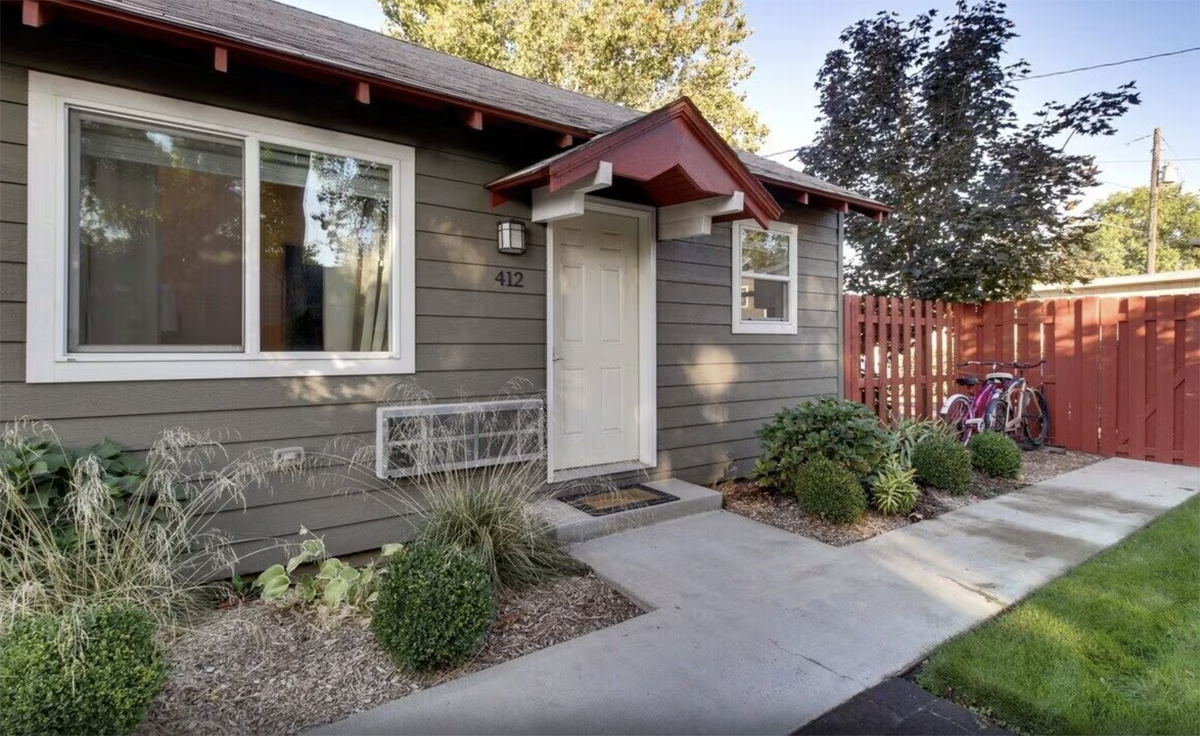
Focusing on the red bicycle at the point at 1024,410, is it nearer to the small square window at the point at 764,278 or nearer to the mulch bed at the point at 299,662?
the small square window at the point at 764,278

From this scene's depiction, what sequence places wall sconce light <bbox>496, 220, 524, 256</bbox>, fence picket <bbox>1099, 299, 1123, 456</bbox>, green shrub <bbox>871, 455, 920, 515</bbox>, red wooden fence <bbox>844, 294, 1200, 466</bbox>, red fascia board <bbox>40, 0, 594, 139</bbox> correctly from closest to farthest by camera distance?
red fascia board <bbox>40, 0, 594, 139</bbox>
wall sconce light <bbox>496, 220, 524, 256</bbox>
green shrub <bbox>871, 455, 920, 515</bbox>
red wooden fence <bbox>844, 294, 1200, 466</bbox>
fence picket <bbox>1099, 299, 1123, 456</bbox>

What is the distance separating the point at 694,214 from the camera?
4660 mm

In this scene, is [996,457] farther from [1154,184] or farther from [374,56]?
[1154,184]

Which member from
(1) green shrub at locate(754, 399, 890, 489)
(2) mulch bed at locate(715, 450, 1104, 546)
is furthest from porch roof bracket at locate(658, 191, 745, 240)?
(2) mulch bed at locate(715, 450, 1104, 546)

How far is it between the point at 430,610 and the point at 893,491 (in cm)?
357

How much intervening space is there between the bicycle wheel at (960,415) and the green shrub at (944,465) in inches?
73.2

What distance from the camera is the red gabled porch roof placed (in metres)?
3.64

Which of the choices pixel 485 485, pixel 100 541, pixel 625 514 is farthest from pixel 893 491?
pixel 100 541

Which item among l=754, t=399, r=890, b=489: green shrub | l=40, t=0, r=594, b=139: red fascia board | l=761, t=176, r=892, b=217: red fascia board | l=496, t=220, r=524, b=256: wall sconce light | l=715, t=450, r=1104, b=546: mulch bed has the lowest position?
l=715, t=450, r=1104, b=546: mulch bed

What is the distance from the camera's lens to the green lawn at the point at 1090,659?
215 cm

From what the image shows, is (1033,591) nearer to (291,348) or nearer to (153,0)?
(291,348)

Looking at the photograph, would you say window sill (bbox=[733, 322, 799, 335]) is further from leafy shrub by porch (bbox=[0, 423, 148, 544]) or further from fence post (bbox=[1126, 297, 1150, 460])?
leafy shrub by porch (bbox=[0, 423, 148, 544])

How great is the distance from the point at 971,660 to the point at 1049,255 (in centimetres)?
800

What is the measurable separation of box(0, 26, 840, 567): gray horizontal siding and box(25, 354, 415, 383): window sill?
0.04 metres
